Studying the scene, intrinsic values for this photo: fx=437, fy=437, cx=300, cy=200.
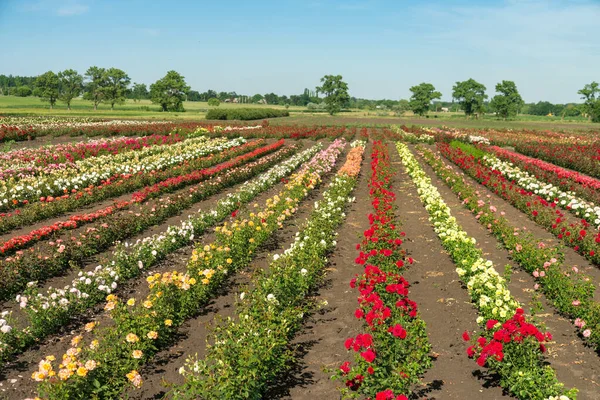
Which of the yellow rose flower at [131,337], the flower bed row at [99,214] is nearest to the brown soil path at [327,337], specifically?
the yellow rose flower at [131,337]

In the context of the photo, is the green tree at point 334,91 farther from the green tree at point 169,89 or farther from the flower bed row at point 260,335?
the flower bed row at point 260,335

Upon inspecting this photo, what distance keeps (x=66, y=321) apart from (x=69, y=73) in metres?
113

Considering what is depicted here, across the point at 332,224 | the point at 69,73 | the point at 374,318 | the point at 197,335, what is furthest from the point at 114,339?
the point at 69,73

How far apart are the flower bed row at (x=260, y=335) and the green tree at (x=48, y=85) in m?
105

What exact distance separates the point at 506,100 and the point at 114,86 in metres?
89.9

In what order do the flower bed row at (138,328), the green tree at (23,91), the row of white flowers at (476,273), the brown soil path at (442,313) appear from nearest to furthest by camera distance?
the flower bed row at (138,328)
the brown soil path at (442,313)
the row of white flowers at (476,273)
the green tree at (23,91)

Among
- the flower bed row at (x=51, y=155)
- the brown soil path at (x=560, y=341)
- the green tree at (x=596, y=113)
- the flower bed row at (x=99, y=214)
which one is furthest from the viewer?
the green tree at (x=596, y=113)

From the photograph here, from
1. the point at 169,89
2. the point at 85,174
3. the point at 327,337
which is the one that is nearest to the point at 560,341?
the point at 327,337

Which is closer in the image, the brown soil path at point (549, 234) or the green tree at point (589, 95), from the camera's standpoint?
the brown soil path at point (549, 234)

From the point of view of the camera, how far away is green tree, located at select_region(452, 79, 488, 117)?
99.4 meters

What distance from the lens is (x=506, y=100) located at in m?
98.2

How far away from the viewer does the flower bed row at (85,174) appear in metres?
13.8

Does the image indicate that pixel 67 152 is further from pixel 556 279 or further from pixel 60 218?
pixel 556 279

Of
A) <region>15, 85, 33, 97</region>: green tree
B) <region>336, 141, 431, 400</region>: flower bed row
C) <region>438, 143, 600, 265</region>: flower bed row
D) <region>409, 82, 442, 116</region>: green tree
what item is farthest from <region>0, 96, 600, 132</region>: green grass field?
<region>336, 141, 431, 400</region>: flower bed row
